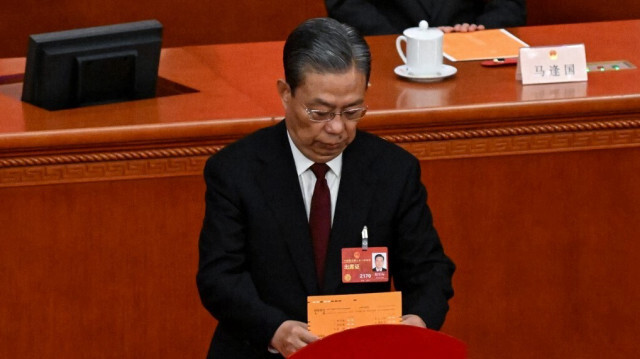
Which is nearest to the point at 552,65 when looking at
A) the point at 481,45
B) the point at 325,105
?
the point at 481,45

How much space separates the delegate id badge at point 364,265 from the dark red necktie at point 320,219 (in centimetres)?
5

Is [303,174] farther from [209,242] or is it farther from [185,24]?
[185,24]

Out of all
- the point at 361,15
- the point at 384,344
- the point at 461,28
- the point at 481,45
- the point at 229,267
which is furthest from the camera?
the point at 361,15

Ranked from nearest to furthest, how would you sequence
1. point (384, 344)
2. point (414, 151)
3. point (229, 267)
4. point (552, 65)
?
point (384, 344) → point (229, 267) → point (414, 151) → point (552, 65)

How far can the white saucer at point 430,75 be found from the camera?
362 cm

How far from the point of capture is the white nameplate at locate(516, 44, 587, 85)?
3545 millimetres

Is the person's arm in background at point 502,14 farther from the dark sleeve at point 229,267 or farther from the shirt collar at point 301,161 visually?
the dark sleeve at point 229,267

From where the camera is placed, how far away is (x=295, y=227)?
2271 millimetres

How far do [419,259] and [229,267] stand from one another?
347 millimetres

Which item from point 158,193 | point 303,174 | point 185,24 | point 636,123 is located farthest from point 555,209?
point 185,24

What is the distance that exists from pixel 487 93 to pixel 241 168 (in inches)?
53.7

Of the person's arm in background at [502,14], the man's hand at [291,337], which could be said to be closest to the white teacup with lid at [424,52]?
the person's arm in background at [502,14]

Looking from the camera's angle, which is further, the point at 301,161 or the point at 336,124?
the point at 301,161

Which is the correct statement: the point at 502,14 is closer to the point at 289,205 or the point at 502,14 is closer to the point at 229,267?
the point at 289,205
